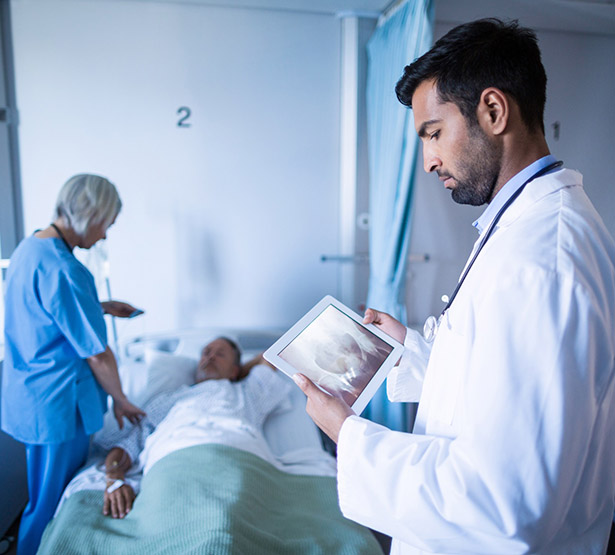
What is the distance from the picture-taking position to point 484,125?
2.58ft

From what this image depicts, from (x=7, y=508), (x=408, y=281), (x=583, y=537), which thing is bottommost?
(x=7, y=508)

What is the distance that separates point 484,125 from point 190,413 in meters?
1.59

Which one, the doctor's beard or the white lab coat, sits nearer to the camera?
the white lab coat

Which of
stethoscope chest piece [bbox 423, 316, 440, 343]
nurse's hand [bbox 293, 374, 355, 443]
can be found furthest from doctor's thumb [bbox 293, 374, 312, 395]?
stethoscope chest piece [bbox 423, 316, 440, 343]

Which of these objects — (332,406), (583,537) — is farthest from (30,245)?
(583,537)

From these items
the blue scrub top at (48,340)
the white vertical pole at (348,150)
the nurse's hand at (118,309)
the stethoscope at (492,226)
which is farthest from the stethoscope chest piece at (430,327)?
the white vertical pole at (348,150)

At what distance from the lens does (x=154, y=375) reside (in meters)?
2.26

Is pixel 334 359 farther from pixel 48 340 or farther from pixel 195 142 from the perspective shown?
pixel 195 142

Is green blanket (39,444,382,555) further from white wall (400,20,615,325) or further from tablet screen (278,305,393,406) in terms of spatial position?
white wall (400,20,615,325)

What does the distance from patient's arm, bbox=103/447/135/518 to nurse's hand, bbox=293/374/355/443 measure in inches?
39.8

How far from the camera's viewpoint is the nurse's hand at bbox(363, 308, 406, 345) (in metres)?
1.16

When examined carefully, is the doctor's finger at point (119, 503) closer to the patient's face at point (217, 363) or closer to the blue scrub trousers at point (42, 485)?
the blue scrub trousers at point (42, 485)

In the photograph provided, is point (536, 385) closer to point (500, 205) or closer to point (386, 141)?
point (500, 205)

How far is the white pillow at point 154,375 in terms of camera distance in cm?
221
